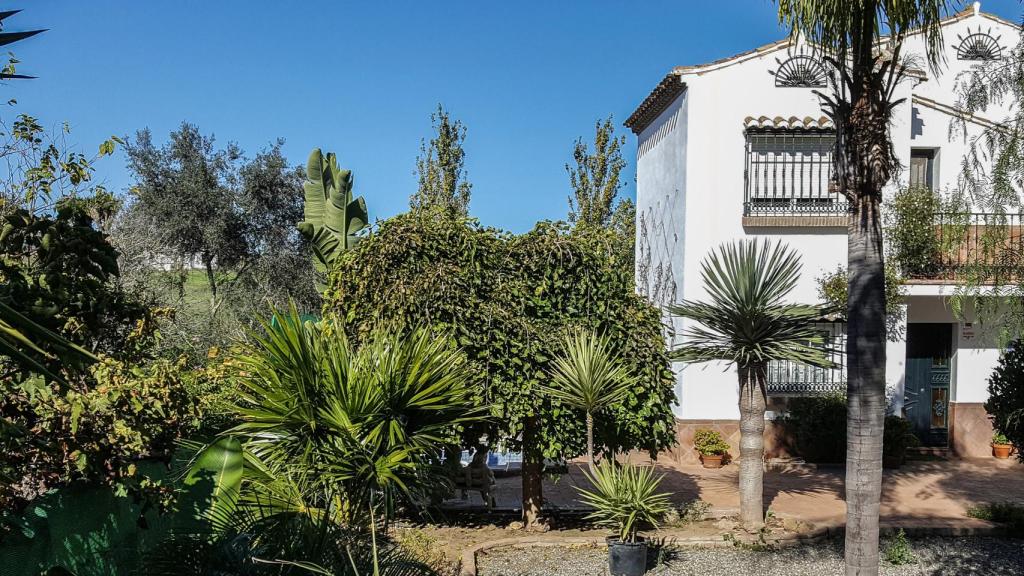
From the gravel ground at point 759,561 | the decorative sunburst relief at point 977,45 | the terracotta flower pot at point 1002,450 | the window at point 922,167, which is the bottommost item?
the gravel ground at point 759,561

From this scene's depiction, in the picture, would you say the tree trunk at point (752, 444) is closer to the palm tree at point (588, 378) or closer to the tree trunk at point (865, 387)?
the palm tree at point (588, 378)

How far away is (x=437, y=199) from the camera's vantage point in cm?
2580

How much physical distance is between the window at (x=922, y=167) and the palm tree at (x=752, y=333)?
8130 millimetres

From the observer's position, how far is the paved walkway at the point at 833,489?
39.5 ft

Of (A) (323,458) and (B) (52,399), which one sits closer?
(B) (52,399)

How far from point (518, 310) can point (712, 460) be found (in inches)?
275

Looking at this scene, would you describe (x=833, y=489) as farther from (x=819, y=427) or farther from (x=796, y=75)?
(x=796, y=75)

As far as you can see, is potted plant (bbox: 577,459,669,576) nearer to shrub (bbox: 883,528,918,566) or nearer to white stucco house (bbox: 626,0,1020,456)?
shrub (bbox: 883,528,918,566)

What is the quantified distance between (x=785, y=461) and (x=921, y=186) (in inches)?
240

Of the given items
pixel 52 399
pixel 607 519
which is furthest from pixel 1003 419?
pixel 52 399

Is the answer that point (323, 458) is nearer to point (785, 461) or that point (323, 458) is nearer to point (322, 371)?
point (322, 371)

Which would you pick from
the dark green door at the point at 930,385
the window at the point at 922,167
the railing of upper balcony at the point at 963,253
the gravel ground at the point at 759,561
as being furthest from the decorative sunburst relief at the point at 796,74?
the gravel ground at the point at 759,561

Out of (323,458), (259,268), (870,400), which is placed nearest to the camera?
(323,458)

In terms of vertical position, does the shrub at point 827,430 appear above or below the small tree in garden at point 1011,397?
below
